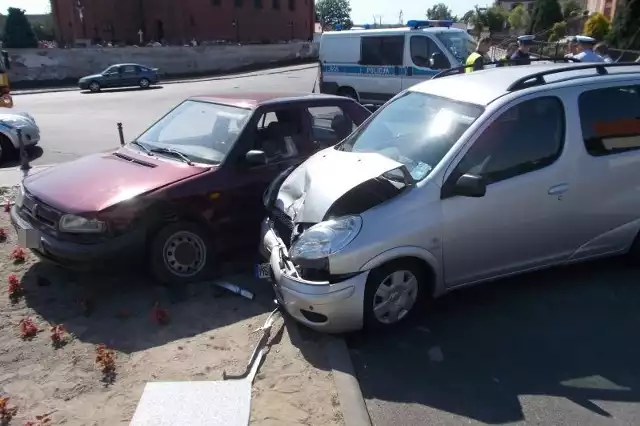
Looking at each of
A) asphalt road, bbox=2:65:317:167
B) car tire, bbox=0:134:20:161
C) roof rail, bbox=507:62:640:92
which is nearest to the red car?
asphalt road, bbox=2:65:317:167

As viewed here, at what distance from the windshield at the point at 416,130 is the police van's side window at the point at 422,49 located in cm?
842

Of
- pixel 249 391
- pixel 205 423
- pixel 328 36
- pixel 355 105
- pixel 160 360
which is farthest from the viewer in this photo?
pixel 328 36

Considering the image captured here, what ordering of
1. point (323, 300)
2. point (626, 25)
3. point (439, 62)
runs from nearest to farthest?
point (323, 300)
point (439, 62)
point (626, 25)

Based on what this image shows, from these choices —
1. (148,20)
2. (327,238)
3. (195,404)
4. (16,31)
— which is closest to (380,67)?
(327,238)

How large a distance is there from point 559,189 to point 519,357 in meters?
1.40

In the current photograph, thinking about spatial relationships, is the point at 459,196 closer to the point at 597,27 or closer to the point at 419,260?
the point at 419,260

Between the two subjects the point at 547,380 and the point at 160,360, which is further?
the point at 160,360

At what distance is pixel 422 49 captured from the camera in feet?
43.7

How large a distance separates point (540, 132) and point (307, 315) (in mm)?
2329

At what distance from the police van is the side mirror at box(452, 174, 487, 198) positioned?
9.32 metres

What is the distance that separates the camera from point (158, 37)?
58.8 m

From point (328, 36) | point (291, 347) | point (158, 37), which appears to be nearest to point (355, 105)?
point (291, 347)

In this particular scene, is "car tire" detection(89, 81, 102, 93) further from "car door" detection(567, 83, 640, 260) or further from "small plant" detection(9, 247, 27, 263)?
"car door" detection(567, 83, 640, 260)

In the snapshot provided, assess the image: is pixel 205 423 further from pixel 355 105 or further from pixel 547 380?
pixel 355 105
